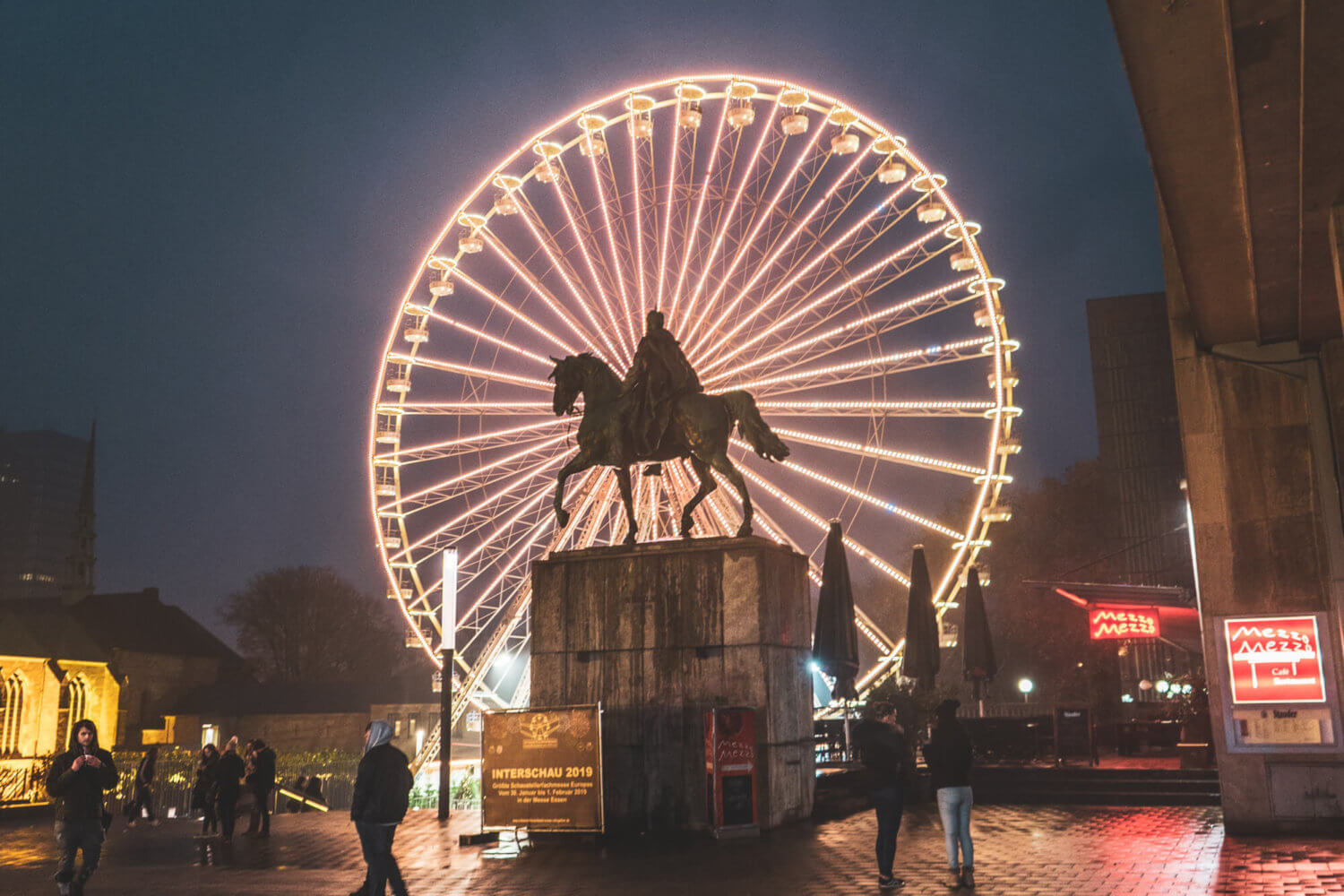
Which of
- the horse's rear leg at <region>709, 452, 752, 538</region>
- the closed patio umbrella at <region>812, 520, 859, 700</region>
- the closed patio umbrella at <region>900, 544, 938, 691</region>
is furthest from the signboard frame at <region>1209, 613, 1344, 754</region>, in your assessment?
the closed patio umbrella at <region>900, 544, 938, 691</region>

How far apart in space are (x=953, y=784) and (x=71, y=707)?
53.7 metres

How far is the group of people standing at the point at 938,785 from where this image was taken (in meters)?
8.96

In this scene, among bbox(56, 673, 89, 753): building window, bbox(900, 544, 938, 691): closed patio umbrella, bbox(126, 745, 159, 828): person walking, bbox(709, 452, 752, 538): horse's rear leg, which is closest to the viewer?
bbox(709, 452, 752, 538): horse's rear leg

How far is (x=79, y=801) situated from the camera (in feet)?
31.2

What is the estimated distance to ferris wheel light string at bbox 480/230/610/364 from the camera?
23656 mm

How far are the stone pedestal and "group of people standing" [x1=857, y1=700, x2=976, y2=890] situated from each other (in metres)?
2.97

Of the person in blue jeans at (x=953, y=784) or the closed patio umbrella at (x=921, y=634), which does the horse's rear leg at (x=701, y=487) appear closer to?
the closed patio umbrella at (x=921, y=634)

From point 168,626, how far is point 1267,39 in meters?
77.5

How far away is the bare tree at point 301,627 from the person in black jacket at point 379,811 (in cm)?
7141

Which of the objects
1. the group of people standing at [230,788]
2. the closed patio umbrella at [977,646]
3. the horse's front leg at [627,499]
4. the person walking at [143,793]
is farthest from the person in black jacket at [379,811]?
the person walking at [143,793]

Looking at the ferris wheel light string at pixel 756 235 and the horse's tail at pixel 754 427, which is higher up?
the ferris wheel light string at pixel 756 235

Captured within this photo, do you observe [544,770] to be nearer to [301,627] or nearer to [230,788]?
[230,788]

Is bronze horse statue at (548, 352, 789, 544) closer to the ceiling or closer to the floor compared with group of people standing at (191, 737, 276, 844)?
closer to the ceiling

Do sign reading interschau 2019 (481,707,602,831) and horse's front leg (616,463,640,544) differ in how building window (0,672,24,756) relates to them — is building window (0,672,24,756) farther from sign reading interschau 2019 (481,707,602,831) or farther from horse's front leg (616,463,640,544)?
sign reading interschau 2019 (481,707,602,831)
